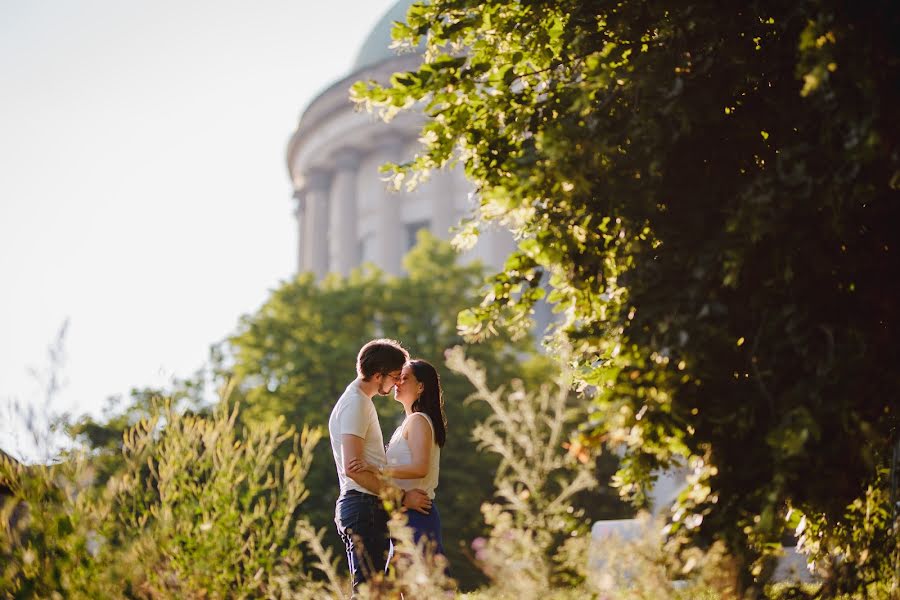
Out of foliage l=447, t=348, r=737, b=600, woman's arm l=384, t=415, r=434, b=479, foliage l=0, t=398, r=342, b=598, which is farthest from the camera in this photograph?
woman's arm l=384, t=415, r=434, b=479

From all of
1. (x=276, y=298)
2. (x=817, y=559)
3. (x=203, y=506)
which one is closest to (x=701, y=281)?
(x=817, y=559)

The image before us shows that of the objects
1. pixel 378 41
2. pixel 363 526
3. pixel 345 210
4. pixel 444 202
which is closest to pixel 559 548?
pixel 363 526

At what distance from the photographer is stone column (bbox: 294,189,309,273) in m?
49.3

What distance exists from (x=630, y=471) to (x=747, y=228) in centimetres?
136

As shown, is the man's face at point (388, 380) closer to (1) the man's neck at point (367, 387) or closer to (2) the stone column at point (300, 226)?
(1) the man's neck at point (367, 387)

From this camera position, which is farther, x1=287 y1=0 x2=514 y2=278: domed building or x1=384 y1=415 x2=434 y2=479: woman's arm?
x1=287 y1=0 x2=514 y2=278: domed building

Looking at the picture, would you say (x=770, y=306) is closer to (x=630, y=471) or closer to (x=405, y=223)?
(x=630, y=471)

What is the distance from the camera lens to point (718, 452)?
455 cm

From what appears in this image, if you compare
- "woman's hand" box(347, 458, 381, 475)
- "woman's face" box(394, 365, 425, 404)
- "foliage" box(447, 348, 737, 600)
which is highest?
"woman's face" box(394, 365, 425, 404)

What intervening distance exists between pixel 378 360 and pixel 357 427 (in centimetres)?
42

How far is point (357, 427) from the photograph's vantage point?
18.6ft

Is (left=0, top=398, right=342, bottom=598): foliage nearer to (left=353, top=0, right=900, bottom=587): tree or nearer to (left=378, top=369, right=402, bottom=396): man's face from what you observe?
(left=378, top=369, right=402, bottom=396): man's face

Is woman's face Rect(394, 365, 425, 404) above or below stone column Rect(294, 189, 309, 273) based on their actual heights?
below

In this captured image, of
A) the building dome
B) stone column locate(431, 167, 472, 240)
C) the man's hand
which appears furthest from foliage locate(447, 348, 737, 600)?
the building dome
